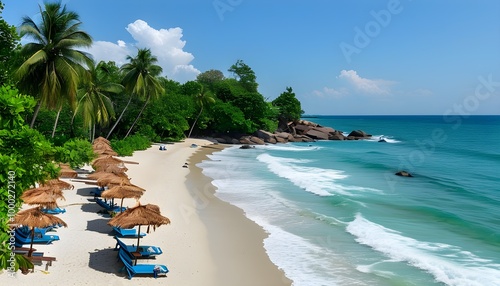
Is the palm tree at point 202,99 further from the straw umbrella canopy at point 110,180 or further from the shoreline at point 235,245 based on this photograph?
the straw umbrella canopy at point 110,180

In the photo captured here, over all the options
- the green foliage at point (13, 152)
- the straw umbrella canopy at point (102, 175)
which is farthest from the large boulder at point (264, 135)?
the green foliage at point (13, 152)

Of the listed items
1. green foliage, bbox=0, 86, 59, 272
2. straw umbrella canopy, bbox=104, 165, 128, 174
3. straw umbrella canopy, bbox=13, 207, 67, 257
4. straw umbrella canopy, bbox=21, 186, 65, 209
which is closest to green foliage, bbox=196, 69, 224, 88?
straw umbrella canopy, bbox=104, 165, 128, 174

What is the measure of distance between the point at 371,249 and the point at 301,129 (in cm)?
5996

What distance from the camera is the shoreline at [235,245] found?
11.6 meters

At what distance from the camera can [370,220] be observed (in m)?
18.5

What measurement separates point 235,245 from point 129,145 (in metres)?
26.0

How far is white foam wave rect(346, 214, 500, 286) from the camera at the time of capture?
12.3m

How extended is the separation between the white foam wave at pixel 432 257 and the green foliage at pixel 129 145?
24185 mm

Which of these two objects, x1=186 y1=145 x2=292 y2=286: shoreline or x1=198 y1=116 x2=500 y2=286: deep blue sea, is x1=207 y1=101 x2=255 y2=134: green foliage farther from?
x1=186 y1=145 x2=292 y2=286: shoreline

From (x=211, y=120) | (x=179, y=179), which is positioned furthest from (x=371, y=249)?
(x=211, y=120)

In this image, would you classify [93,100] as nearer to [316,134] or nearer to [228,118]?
[228,118]

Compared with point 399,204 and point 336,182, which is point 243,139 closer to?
point 336,182

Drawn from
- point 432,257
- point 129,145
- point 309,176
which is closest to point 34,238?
point 432,257

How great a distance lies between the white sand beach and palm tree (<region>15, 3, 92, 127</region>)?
17.4 ft
